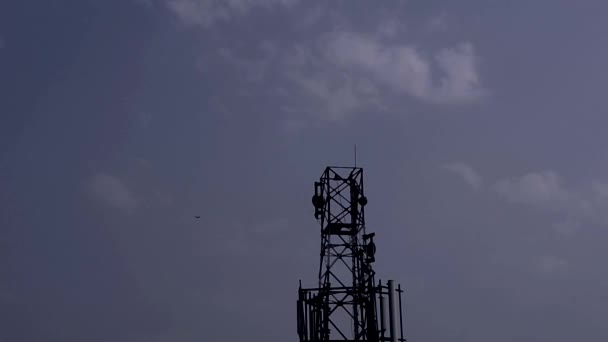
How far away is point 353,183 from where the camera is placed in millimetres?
46031

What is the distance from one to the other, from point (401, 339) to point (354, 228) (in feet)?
27.4

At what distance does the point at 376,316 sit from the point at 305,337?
379 centimetres

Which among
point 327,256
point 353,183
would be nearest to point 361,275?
point 327,256

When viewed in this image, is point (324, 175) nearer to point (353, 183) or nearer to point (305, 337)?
point (353, 183)

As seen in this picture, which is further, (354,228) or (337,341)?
(354,228)

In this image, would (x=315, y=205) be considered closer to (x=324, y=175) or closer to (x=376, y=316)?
(x=324, y=175)

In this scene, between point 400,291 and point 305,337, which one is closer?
point 400,291

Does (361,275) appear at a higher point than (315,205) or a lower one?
lower

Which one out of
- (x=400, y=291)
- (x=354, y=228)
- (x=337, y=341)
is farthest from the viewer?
(x=354, y=228)

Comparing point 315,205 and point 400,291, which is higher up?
point 315,205

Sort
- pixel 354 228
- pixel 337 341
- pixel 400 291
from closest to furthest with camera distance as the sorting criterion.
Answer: pixel 400 291 < pixel 337 341 < pixel 354 228

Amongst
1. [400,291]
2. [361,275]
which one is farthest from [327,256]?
[400,291]

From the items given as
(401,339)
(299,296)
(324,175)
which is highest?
(324,175)

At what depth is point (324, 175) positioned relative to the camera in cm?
4612
